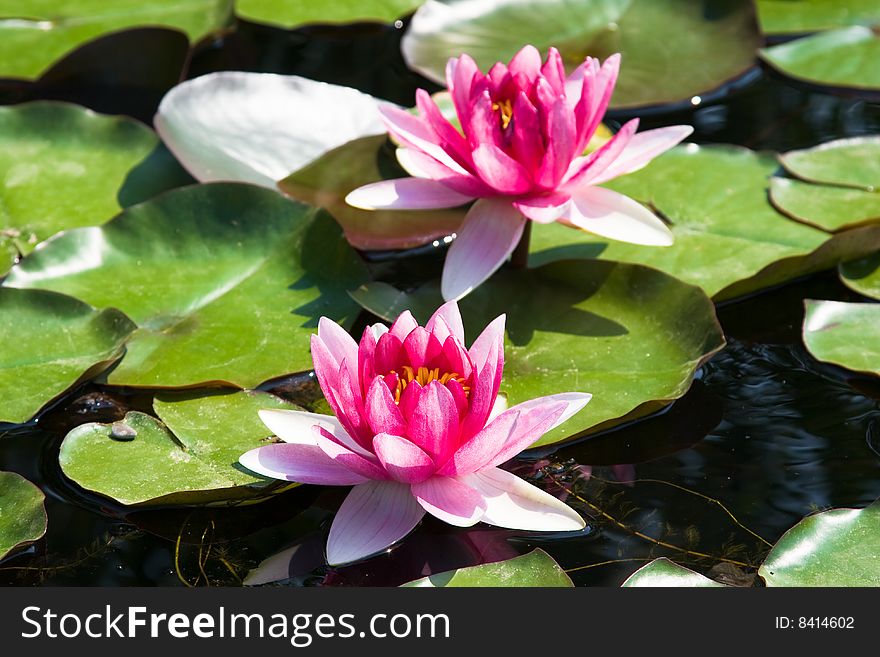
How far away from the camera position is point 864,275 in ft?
7.68

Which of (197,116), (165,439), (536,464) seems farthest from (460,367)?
(197,116)

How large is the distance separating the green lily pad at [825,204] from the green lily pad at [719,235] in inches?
1.0

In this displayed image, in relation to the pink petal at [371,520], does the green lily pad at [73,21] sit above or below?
above

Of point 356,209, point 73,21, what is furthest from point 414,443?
point 73,21

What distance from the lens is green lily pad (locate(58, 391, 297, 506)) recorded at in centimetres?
175

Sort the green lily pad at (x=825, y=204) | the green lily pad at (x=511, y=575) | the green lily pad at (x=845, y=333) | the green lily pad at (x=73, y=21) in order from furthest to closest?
the green lily pad at (x=73, y=21) → the green lily pad at (x=825, y=204) → the green lily pad at (x=845, y=333) → the green lily pad at (x=511, y=575)

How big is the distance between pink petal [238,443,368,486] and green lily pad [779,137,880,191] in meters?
1.53

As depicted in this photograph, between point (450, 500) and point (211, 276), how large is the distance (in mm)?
944

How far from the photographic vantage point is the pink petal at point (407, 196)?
7.23 feet

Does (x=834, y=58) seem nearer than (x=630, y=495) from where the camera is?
No

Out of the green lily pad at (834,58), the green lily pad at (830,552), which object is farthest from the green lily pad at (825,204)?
the green lily pad at (830,552)

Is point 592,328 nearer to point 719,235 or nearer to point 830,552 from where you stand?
point 719,235

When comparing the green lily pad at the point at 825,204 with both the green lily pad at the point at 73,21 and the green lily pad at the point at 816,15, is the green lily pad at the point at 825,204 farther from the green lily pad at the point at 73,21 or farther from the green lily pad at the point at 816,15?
the green lily pad at the point at 73,21

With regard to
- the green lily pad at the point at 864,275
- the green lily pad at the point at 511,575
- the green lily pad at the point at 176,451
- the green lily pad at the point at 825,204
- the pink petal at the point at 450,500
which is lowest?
the green lily pad at the point at 176,451
